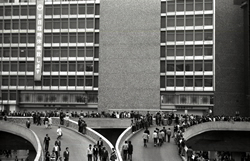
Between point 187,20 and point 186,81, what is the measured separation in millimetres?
10344

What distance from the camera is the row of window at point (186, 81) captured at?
7038 centimetres

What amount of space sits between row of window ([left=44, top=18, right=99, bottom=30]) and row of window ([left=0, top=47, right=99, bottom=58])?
12.4 feet

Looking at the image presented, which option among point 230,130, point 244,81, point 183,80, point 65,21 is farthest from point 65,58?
point 230,130

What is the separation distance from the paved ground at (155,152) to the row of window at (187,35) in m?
36.8

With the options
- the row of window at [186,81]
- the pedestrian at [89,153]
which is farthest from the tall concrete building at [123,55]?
the pedestrian at [89,153]

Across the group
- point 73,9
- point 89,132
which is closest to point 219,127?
point 89,132

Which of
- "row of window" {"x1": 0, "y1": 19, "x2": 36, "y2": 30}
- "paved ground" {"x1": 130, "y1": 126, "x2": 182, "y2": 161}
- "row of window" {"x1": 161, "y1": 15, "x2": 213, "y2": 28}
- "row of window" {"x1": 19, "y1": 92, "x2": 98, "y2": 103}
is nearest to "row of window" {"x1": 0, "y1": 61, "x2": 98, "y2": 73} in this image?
"row of window" {"x1": 19, "y1": 92, "x2": 98, "y2": 103}

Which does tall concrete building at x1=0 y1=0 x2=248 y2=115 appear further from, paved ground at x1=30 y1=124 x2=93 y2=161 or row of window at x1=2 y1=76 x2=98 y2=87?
paved ground at x1=30 y1=124 x2=93 y2=161

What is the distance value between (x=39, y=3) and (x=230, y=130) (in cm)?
4424

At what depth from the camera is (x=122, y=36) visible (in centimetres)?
7325

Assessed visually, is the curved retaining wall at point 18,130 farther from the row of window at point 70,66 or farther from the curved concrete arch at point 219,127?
the row of window at point 70,66

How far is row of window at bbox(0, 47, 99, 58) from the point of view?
74.9 metres

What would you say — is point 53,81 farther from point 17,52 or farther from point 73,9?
point 73,9

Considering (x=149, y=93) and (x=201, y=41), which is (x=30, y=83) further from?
(x=201, y=41)
